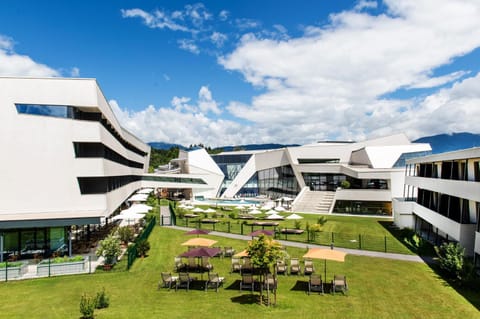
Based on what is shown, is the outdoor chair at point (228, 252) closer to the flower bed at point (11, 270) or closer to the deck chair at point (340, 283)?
the deck chair at point (340, 283)

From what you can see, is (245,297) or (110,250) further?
(110,250)

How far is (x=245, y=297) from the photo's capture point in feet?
50.9

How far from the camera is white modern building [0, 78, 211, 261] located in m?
23.3

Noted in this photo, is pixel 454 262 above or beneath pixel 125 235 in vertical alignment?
above

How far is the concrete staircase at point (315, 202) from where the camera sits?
47.4 metres

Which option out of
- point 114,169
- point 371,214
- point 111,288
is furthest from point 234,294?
point 371,214

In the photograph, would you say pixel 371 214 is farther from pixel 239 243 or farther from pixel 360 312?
pixel 360 312

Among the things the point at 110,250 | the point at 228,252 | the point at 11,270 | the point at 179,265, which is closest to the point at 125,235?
the point at 110,250

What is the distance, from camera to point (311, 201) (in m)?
50.2

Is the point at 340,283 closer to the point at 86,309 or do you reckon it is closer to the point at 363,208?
the point at 86,309

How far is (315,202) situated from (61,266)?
35.8 metres

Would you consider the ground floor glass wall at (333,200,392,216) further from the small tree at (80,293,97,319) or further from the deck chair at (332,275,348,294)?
the small tree at (80,293,97,319)

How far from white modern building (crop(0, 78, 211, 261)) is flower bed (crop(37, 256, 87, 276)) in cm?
324

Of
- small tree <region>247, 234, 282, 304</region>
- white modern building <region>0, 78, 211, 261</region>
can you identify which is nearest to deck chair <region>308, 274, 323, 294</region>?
small tree <region>247, 234, 282, 304</region>
